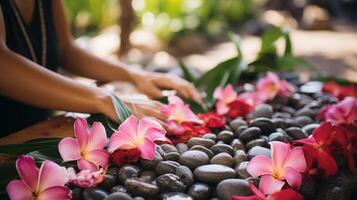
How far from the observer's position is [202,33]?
5.27 metres

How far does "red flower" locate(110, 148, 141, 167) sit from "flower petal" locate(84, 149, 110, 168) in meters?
0.02

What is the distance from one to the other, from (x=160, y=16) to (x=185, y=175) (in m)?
4.44

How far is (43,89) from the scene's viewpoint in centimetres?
104

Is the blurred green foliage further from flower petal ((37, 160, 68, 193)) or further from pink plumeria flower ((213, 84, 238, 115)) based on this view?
flower petal ((37, 160, 68, 193))

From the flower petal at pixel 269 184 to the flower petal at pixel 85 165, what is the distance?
0.35 metres

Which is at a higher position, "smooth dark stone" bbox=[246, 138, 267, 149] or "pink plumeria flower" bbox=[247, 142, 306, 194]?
"pink plumeria flower" bbox=[247, 142, 306, 194]

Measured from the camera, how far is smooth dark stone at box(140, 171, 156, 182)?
85cm

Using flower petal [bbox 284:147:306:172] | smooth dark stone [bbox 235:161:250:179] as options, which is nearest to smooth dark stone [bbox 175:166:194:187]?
smooth dark stone [bbox 235:161:250:179]

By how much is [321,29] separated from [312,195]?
17.8ft

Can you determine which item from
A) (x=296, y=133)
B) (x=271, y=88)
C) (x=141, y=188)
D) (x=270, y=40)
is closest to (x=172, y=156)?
(x=141, y=188)

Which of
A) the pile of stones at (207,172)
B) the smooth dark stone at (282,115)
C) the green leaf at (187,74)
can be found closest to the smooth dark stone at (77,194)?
the pile of stones at (207,172)

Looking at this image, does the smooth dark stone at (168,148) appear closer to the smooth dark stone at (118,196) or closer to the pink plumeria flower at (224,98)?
the smooth dark stone at (118,196)

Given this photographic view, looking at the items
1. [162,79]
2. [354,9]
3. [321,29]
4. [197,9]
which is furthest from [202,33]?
[162,79]

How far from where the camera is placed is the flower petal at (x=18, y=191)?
761 mm
